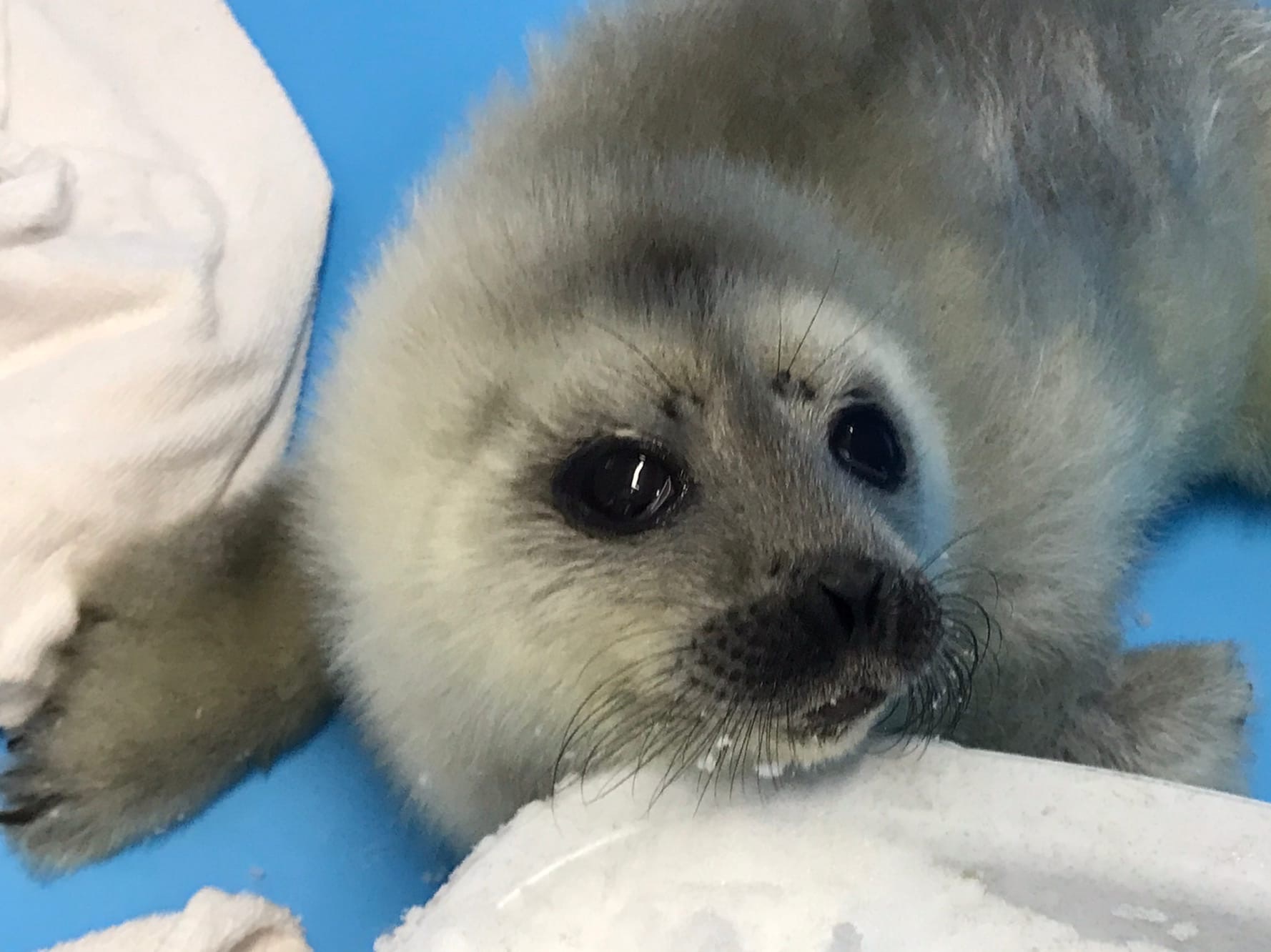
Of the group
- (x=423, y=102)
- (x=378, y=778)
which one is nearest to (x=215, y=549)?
(x=378, y=778)

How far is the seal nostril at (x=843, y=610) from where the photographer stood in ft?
2.60

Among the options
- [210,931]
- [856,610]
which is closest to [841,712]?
[856,610]

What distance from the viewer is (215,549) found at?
1.24 metres

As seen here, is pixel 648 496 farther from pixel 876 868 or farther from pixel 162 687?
pixel 162 687

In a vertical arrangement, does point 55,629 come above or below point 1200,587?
above

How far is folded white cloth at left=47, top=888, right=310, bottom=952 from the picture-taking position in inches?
44.6

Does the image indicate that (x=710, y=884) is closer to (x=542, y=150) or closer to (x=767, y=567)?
(x=767, y=567)

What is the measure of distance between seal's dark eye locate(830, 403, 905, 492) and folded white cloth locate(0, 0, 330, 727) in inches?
30.0

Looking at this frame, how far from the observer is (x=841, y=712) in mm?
819

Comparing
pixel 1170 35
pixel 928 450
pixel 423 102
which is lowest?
pixel 928 450

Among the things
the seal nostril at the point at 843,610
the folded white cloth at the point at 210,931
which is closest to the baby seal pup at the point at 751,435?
the seal nostril at the point at 843,610

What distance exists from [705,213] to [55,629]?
76 cm

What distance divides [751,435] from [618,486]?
99 millimetres

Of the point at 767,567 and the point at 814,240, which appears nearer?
the point at 767,567
